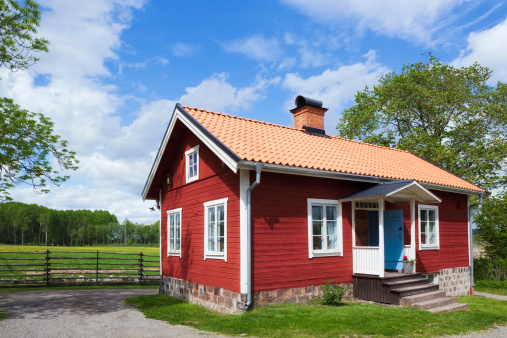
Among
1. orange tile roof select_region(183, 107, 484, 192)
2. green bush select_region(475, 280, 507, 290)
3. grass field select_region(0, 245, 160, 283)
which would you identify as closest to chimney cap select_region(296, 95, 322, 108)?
orange tile roof select_region(183, 107, 484, 192)

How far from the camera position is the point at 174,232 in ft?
46.8

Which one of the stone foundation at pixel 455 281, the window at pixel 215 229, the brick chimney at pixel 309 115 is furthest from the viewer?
the brick chimney at pixel 309 115

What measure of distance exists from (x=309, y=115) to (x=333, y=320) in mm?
8450

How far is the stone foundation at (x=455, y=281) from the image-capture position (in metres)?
14.0

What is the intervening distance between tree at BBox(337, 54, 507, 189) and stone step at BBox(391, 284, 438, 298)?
1556 centimetres

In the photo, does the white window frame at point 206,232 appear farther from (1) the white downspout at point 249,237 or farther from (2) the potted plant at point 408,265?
(2) the potted plant at point 408,265

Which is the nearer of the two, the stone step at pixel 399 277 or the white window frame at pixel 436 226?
the stone step at pixel 399 277

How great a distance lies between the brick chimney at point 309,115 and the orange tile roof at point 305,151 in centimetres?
53

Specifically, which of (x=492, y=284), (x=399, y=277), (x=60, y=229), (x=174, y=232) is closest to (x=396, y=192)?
(x=399, y=277)

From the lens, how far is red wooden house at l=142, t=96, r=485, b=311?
31.6ft

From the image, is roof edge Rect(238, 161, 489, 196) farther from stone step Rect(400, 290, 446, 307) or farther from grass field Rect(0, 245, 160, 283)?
grass field Rect(0, 245, 160, 283)

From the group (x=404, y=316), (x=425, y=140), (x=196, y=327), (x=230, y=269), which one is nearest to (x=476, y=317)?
(x=404, y=316)

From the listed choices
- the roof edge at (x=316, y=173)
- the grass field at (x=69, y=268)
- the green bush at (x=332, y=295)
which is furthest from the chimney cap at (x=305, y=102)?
the grass field at (x=69, y=268)

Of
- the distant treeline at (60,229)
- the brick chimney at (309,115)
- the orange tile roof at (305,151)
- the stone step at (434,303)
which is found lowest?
the distant treeline at (60,229)
